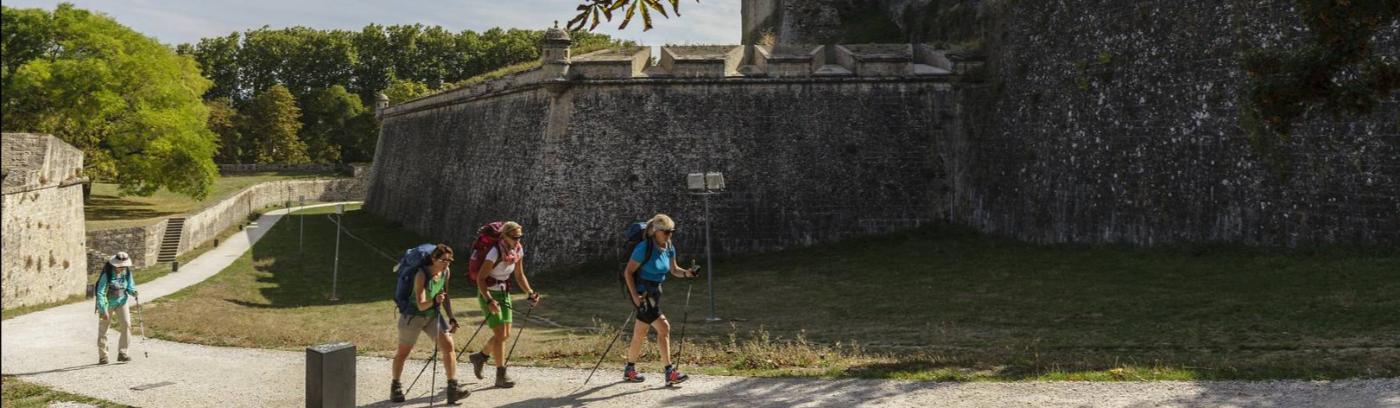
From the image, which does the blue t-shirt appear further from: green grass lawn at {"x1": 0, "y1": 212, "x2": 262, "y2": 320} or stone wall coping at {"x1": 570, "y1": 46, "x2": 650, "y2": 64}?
stone wall coping at {"x1": 570, "y1": 46, "x2": 650, "y2": 64}

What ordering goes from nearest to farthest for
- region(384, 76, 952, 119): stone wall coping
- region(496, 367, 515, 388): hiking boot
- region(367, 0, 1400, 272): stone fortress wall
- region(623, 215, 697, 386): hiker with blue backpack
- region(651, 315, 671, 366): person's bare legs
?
region(623, 215, 697, 386): hiker with blue backpack
region(651, 315, 671, 366): person's bare legs
region(496, 367, 515, 388): hiking boot
region(367, 0, 1400, 272): stone fortress wall
region(384, 76, 952, 119): stone wall coping

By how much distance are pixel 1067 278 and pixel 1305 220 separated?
3.77 metres

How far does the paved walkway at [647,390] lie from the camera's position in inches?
332

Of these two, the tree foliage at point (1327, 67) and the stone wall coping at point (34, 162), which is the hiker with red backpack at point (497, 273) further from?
the stone wall coping at point (34, 162)

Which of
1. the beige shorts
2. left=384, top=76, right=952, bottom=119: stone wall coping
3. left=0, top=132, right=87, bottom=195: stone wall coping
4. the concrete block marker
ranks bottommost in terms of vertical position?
the concrete block marker

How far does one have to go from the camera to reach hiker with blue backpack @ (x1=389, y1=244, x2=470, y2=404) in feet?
29.0

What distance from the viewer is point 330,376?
7969mm

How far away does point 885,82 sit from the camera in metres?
24.1

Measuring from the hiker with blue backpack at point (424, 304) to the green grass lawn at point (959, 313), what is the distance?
7.24 ft

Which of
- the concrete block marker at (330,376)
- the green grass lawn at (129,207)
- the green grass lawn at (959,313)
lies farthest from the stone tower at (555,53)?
the concrete block marker at (330,376)

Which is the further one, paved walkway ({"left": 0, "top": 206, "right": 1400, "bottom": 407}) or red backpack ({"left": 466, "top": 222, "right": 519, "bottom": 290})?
red backpack ({"left": 466, "top": 222, "right": 519, "bottom": 290})

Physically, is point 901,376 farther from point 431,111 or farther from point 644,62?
point 431,111

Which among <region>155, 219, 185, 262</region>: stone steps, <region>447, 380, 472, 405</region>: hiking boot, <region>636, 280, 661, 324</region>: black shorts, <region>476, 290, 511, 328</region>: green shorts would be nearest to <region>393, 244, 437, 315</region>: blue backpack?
<region>476, 290, 511, 328</region>: green shorts

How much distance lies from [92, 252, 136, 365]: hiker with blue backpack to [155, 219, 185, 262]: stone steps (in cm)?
1816
